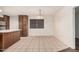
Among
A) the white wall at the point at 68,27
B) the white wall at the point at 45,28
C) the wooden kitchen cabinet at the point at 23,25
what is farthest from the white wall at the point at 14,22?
the white wall at the point at 68,27

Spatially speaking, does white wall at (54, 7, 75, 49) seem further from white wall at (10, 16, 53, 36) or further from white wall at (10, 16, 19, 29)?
white wall at (10, 16, 19, 29)

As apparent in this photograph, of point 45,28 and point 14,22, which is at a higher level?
point 14,22

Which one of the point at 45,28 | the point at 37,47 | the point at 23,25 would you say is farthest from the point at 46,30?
the point at 37,47

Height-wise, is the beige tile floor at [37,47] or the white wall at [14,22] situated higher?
the white wall at [14,22]

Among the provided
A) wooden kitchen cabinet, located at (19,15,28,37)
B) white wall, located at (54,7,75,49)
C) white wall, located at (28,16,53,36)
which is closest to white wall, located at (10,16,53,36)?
white wall, located at (28,16,53,36)

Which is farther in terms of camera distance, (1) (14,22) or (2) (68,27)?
(1) (14,22)

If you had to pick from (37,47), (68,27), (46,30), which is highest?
(68,27)

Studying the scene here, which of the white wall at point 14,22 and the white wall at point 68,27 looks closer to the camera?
the white wall at point 68,27

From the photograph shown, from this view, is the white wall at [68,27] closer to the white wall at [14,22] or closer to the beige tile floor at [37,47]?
the beige tile floor at [37,47]

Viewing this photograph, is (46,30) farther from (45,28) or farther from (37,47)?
(37,47)

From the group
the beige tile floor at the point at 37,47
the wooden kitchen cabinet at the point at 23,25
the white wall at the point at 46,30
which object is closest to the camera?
the beige tile floor at the point at 37,47

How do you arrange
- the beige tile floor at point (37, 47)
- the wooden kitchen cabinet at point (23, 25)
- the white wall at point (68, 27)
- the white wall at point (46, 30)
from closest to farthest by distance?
the beige tile floor at point (37, 47) < the white wall at point (68, 27) < the wooden kitchen cabinet at point (23, 25) < the white wall at point (46, 30)
